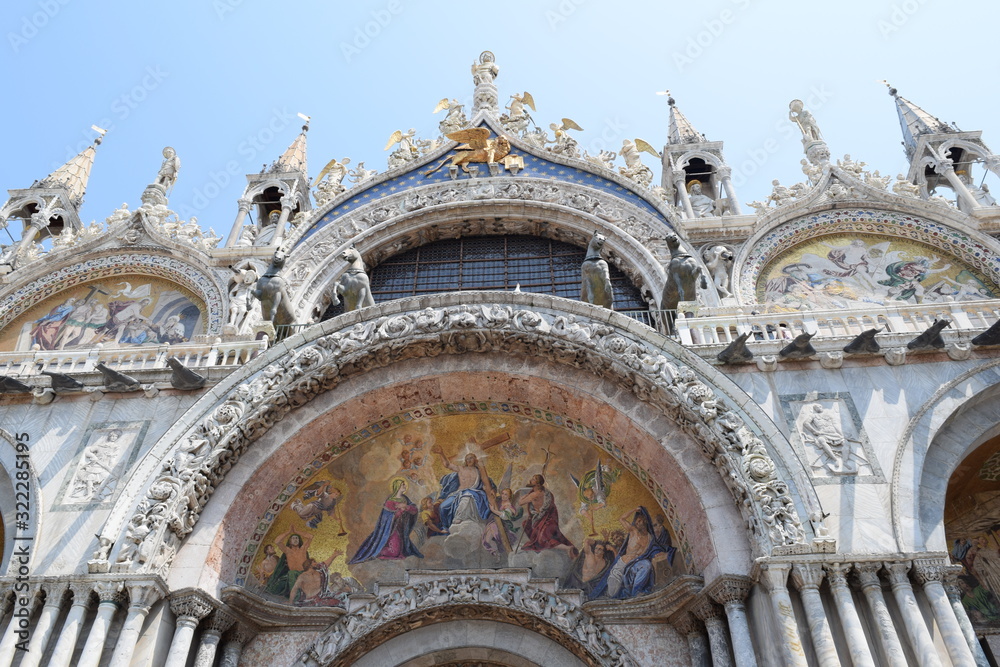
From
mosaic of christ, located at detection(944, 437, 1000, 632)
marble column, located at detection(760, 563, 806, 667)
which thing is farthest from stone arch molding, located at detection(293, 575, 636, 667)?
mosaic of christ, located at detection(944, 437, 1000, 632)

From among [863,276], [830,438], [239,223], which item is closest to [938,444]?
[830,438]

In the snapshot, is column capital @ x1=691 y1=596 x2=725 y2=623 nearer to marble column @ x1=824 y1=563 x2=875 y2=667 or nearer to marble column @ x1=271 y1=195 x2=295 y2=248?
marble column @ x1=824 y1=563 x2=875 y2=667

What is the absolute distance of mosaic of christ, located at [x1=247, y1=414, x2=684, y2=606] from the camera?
9.23 meters

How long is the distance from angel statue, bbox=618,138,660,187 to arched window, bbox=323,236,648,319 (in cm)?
195

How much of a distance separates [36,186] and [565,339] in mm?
13755

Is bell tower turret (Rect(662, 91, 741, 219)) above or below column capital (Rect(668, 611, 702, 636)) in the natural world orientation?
above

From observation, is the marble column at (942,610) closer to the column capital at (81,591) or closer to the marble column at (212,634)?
the marble column at (212,634)

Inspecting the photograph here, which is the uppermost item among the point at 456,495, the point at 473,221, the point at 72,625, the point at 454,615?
the point at 473,221

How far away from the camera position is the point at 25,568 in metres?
8.05

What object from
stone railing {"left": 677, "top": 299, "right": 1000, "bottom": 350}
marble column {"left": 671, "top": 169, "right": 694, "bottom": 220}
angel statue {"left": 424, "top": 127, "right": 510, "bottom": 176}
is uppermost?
angel statue {"left": 424, "top": 127, "right": 510, "bottom": 176}

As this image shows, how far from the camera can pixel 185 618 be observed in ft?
26.2

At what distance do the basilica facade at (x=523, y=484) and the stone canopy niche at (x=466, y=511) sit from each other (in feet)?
0.11

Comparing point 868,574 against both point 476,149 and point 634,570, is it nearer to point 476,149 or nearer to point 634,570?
point 634,570

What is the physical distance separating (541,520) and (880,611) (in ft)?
13.4
